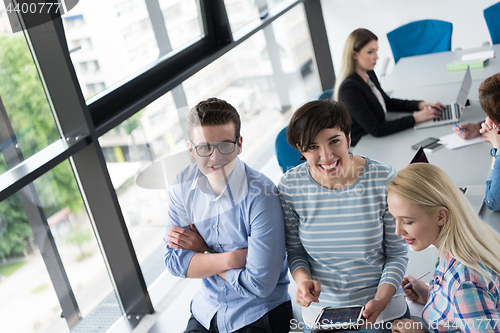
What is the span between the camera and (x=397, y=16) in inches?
231

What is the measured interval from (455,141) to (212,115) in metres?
1.81

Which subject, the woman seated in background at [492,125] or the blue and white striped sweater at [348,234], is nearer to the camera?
the blue and white striped sweater at [348,234]

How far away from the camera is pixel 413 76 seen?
12.6 feet

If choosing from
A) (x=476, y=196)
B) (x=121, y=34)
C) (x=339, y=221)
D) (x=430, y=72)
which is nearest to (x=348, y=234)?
(x=339, y=221)

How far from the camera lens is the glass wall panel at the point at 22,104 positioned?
1.82 m

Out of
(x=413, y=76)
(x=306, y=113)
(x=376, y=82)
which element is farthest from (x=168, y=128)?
(x=413, y=76)

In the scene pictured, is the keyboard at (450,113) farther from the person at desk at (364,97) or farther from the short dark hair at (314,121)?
the short dark hair at (314,121)

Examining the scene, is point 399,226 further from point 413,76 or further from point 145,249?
point 413,76

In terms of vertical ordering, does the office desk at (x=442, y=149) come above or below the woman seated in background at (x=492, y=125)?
below

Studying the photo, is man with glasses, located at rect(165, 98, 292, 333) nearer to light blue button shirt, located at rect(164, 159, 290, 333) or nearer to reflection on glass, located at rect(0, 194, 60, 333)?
light blue button shirt, located at rect(164, 159, 290, 333)

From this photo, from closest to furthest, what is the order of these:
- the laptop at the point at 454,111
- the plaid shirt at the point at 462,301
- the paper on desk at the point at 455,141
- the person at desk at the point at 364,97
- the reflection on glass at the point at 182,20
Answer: the plaid shirt at the point at 462,301 < the paper on desk at the point at 455,141 < the laptop at the point at 454,111 < the person at desk at the point at 364,97 < the reflection on glass at the point at 182,20

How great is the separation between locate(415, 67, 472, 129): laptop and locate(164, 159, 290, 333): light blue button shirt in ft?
5.56

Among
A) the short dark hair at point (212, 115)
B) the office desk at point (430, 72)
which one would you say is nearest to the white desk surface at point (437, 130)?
the office desk at point (430, 72)

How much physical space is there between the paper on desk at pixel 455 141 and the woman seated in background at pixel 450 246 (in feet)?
4.33
